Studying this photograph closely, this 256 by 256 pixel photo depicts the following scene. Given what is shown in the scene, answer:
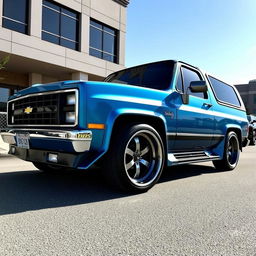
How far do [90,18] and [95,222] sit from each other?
18084mm

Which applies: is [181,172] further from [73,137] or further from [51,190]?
[73,137]

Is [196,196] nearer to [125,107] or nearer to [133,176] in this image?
[133,176]

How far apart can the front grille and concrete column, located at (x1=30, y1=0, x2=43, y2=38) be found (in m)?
12.5

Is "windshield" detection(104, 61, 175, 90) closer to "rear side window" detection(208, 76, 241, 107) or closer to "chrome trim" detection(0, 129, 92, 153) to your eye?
"rear side window" detection(208, 76, 241, 107)

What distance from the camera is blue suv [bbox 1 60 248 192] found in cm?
333

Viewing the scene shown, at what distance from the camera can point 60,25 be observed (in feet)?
56.6

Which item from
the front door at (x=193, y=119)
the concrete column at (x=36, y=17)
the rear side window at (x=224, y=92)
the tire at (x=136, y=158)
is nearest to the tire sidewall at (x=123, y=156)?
the tire at (x=136, y=158)

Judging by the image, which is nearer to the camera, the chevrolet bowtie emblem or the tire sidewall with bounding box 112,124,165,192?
the tire sidewall with bounding box 112,124,165,192

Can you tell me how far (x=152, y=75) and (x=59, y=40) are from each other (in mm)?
13846

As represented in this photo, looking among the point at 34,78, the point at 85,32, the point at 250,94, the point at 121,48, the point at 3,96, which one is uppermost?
the point at 250,94

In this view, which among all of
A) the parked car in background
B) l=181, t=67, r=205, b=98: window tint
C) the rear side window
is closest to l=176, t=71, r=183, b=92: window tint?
l=181, t=67, r=205, b=98: window tint

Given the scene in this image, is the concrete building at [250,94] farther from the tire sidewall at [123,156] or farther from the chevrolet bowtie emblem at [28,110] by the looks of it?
the chevrolet bowtie emblem at [28,110]

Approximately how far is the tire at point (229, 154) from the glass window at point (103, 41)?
14673 mm

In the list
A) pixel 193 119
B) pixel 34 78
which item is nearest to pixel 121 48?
pixel 34 78
